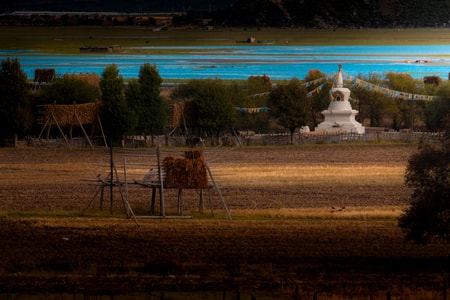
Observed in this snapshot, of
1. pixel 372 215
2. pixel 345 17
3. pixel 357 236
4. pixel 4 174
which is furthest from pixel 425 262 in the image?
pixel 345 17

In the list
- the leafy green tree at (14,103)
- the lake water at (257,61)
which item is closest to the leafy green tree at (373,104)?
the leafy green tree at (14,103)

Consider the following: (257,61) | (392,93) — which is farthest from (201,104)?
(257,61)

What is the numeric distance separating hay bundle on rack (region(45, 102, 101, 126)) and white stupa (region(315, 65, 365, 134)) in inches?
332

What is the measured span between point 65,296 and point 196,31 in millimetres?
141694

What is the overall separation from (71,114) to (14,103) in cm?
193

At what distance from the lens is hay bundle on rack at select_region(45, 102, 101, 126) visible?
4694cm

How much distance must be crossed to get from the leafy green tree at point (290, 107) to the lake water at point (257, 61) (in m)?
20.8

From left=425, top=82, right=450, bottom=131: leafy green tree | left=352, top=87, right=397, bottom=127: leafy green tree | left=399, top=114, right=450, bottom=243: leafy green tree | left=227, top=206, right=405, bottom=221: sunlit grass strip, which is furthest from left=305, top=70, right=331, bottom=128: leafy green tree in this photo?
left=399, top=114, right=450, bottom=243: leafy green tree

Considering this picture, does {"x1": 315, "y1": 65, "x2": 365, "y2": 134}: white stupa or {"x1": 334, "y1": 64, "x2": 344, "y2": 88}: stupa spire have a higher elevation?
{"x1": 334, "y1": 64, "x2": 344, "y2": 88}: stupa spire

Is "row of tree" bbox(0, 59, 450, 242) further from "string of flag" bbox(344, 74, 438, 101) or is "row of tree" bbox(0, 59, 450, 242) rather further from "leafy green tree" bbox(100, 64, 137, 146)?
"string of flag" bbox(344, 74, 438, 101)

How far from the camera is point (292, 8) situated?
536 ft

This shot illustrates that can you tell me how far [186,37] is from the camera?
482ft

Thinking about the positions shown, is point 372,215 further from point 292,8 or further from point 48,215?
point 292,8

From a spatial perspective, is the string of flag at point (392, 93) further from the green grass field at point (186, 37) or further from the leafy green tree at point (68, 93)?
the green grass field at point (186, 37)
